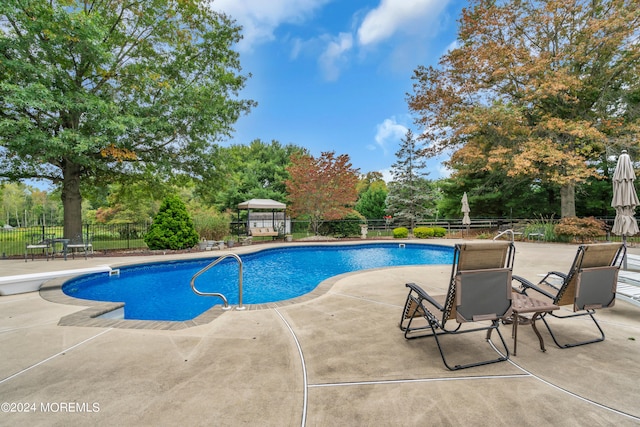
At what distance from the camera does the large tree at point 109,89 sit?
26.2 feet

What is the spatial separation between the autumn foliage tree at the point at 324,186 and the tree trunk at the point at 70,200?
8.91m

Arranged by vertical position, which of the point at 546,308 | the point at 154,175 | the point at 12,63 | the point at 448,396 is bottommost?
the point at 448,396

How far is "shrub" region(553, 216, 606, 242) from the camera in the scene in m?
10.8

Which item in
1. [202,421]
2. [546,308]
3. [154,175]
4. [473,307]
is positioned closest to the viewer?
[202,421]

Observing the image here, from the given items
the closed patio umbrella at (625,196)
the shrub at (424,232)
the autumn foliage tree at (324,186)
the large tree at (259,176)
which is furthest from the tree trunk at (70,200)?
the closed patio umbrella at (625,196)

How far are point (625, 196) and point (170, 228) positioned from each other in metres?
11.8

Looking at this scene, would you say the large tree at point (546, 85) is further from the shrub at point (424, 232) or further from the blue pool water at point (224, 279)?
the blue pool water at point (224, 279)

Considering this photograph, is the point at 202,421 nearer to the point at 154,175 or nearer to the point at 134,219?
the point at 154,175

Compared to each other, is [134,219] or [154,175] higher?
[154,175]

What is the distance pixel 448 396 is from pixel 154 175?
13.2m

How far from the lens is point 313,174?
15062 mm

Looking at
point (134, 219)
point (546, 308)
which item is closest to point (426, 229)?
point (546, 308)

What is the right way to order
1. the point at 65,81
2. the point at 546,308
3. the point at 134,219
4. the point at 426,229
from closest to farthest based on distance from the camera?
the point at 546,308
the point at 65,81
the point at 426,229
the point at 134,219

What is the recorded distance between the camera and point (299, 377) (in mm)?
2139
